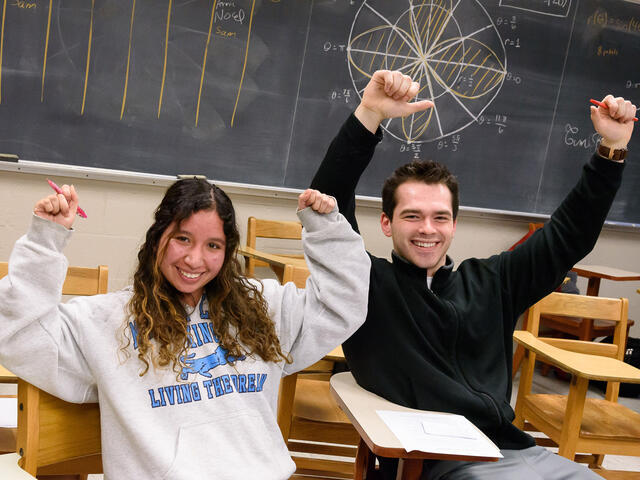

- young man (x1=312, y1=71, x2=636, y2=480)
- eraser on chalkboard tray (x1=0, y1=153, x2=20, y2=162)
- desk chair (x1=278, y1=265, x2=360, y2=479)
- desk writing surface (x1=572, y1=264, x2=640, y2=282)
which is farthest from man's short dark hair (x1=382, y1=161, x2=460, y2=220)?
desk writing surface (x1=572, y1=264, x2=640, y2=282)

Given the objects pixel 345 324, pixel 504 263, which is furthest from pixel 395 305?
pixel 504 263

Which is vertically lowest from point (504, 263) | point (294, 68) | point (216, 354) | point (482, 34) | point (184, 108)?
point (216, 354)

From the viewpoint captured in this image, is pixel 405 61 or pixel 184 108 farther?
pixel 405 61

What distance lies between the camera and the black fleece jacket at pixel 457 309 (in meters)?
1.51

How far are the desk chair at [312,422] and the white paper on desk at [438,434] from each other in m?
0.60

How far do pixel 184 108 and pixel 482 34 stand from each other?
73.7 inches

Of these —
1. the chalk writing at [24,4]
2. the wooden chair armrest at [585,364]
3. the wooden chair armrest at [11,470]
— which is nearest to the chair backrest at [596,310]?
the wooden chair armrest at [585,364]

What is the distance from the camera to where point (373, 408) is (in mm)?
1417

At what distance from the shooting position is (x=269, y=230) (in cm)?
343

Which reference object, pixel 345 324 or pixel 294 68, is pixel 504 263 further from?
pixel 294 68

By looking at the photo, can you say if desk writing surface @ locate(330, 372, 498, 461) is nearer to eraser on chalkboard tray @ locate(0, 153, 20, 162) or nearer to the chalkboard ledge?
the chalkboard ledge

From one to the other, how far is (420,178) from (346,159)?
0.25 m

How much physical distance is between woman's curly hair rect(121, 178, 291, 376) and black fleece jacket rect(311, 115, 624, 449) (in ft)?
0.93

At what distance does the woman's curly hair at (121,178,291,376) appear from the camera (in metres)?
1.25
